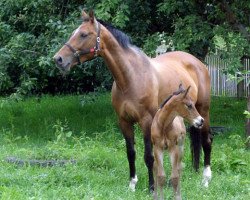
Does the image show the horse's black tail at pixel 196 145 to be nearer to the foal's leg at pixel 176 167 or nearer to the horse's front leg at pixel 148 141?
the horse's front leg at pixel 148 141

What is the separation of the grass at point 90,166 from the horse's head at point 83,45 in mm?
1444

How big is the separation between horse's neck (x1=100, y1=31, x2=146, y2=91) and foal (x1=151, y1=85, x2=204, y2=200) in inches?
44.6

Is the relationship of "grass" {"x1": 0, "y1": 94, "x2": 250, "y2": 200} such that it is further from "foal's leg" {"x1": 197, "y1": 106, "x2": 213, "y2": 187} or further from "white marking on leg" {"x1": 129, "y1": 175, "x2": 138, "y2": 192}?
"foal's leg" {"x1": 197, "y1": 106, "x2": 213, "y2": 187}

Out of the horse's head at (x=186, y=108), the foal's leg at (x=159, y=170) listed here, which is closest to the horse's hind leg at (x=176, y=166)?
the foal's leg at (x=159, y=170)

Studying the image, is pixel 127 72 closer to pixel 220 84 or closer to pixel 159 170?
pixel 159 170

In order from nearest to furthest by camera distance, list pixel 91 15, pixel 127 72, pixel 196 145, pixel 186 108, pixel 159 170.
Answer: pixel 186 108 < pixel 159 170 < pixel 91 15 < pixel 127 72 < pixel 196 145

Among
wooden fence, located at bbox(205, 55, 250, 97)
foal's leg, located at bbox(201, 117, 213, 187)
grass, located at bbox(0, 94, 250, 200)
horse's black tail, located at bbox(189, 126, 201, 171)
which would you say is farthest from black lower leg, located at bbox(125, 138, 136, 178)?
wooden fence, located at bbox(205, 55, 250, 97)

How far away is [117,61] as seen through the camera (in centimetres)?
739

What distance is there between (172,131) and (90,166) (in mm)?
2224

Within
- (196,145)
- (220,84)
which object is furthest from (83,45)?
(220,84)

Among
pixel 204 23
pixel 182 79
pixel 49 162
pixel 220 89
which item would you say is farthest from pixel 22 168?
pixel 220 89

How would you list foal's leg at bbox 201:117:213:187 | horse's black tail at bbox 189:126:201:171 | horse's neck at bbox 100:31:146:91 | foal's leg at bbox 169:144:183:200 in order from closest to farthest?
foal's leg at bbox 169:144:183:200, horse's neck at bbox 100:31:146:91, foal's leg at bbox 201:117:213:187, horse's black tail at bbox 189:126:201:171

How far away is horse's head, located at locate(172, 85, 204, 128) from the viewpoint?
609cm

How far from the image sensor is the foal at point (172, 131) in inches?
241
